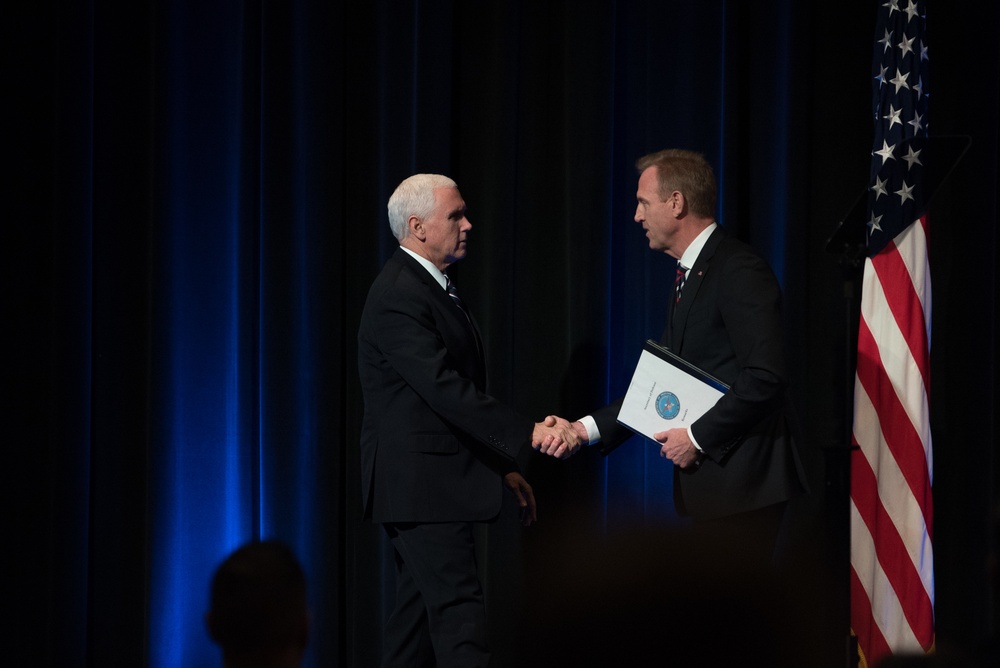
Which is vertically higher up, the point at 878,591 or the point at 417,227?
the point at 417,227

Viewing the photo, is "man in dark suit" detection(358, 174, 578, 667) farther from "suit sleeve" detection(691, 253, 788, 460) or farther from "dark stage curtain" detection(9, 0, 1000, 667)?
"dark stage curtain" detection(9, 0, 1000, 667)

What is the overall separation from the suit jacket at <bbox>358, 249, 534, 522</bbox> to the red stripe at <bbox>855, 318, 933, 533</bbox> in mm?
1261

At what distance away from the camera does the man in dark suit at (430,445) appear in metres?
2.61

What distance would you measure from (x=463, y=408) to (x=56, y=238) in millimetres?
1652

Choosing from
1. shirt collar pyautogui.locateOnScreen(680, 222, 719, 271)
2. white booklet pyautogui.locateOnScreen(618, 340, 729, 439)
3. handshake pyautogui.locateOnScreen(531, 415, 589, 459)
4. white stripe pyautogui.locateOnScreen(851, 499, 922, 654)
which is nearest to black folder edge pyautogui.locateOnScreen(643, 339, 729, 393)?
white booklet pyautogui.locateOnScreen(618, 340, 729, 439)

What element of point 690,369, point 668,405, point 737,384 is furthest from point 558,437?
point 737,384

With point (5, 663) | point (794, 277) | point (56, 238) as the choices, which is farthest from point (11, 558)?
point (794, 277)

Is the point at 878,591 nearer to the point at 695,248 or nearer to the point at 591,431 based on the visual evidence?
the point at 591,431

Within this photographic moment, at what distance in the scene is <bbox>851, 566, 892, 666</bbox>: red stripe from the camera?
10.4 feet

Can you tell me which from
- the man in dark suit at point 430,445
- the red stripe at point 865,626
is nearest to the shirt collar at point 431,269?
the man in dark suit at point 430,445

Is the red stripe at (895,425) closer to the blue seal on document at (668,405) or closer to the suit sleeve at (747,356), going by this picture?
the suit sleeve at (747,356)

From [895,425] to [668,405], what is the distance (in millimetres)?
969

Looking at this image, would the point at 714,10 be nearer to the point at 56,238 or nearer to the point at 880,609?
the point at 880,609

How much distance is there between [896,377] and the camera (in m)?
3.20
